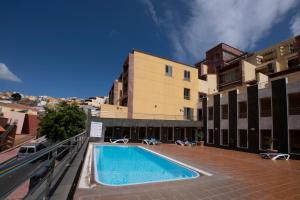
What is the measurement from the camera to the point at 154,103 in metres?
29.1

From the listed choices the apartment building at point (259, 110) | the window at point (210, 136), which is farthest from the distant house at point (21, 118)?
the apartment building at point (259, 110)

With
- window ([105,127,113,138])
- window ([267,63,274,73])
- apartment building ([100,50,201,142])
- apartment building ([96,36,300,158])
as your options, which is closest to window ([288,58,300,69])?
apartment building ([96,36,300,158])

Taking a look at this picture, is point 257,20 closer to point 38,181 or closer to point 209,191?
point 209,191

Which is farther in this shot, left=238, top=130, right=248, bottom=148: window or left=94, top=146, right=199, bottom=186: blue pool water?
left=238, top=130, right=248, bottom=148: window

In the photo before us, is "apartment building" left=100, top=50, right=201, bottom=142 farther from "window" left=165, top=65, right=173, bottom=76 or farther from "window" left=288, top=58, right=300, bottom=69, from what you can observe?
"window" left=288, top=58, right=300, bottom=69

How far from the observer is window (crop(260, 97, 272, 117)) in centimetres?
→ 1851

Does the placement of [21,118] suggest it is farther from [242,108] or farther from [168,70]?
[242,108]

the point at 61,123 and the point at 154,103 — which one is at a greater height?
the point at 154,103

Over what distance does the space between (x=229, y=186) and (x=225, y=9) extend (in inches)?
510

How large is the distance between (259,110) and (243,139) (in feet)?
11.8

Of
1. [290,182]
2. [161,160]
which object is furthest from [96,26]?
[290,182]

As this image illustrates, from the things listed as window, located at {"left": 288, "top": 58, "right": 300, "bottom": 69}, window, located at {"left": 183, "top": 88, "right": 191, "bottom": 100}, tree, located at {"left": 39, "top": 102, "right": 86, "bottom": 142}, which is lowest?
tree, located at {"left": 39, "top": 102, "right": 86, "bottom": 142}

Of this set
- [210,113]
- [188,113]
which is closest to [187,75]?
[188,113]

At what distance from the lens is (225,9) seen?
48.2 feet
